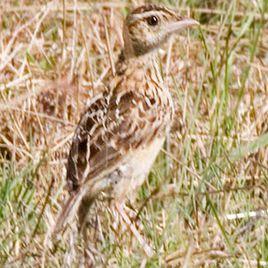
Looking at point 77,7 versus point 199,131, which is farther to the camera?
point 77,7

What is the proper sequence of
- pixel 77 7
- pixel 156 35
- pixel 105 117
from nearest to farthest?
pixel 105 117
pixel 156 35
pixel 77 7

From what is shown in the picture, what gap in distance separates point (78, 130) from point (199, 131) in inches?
31.0

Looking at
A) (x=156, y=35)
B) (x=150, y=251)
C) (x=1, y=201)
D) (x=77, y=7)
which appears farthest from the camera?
(x=77, y=7)

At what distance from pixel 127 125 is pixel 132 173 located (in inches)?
9.6

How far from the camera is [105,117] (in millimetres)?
5426

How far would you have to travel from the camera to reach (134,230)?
496 cm

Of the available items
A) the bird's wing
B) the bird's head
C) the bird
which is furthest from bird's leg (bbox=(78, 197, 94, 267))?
the bird's head

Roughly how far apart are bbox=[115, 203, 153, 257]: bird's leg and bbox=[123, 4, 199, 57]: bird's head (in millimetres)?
887

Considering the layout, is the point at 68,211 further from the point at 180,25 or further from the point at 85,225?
the point at 180,25

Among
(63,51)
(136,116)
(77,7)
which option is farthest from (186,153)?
(77,7)

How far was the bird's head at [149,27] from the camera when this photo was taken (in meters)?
5.79

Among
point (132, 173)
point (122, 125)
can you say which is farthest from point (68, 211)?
point (122, 125)

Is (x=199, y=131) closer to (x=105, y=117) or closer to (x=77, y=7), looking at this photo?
(x=105, y=117)

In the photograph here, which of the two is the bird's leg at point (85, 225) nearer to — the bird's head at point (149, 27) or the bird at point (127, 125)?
the bird at point (127, 125)
